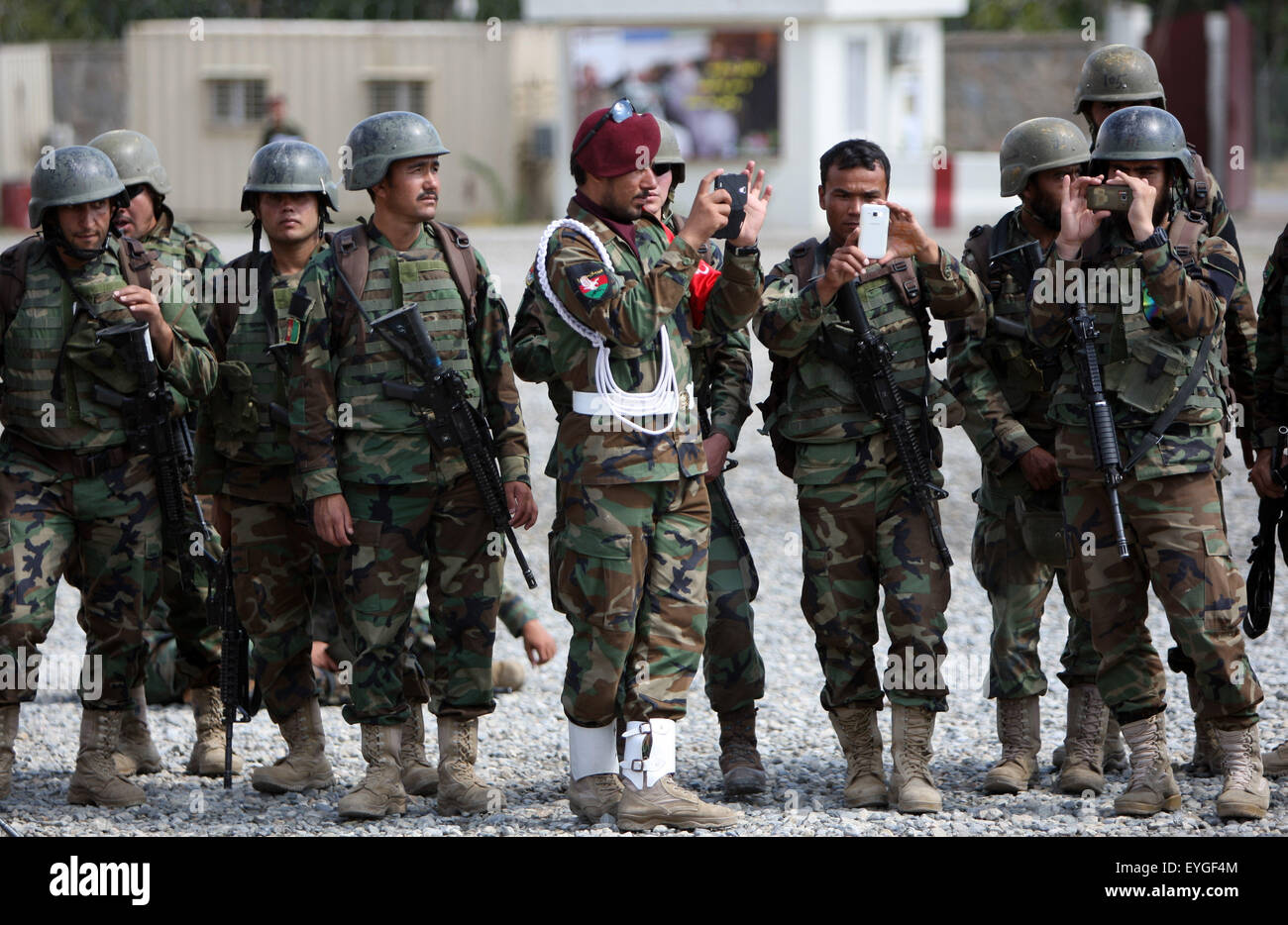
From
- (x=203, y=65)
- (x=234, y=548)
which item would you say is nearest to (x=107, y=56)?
(x=203, y=65)

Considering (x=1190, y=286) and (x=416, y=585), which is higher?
(x=1190, y=286)

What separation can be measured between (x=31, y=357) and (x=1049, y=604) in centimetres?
532

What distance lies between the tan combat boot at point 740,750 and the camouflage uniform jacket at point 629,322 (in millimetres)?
1026

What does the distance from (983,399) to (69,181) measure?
3110mm

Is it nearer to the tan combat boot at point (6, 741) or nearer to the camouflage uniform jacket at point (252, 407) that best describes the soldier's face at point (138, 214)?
the camouflage uniform jacket at point (252, 407)

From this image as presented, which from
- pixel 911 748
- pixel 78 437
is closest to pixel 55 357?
pixel 78 437

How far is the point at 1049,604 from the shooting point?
355 inches

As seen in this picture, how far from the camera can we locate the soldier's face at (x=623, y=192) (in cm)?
522

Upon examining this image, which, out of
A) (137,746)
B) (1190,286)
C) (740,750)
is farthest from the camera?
(137,746)

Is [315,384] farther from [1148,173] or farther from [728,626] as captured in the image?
[1148,173]

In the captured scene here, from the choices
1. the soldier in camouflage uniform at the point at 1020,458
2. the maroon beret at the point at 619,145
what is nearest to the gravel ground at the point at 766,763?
the soldier in camouflage uniform at the point at 1020,458

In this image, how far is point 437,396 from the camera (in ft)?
17.9

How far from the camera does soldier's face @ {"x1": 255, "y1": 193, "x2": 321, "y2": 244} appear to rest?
5.98 meters

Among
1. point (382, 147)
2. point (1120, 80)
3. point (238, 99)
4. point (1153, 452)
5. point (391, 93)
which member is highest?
point (391, 93)
